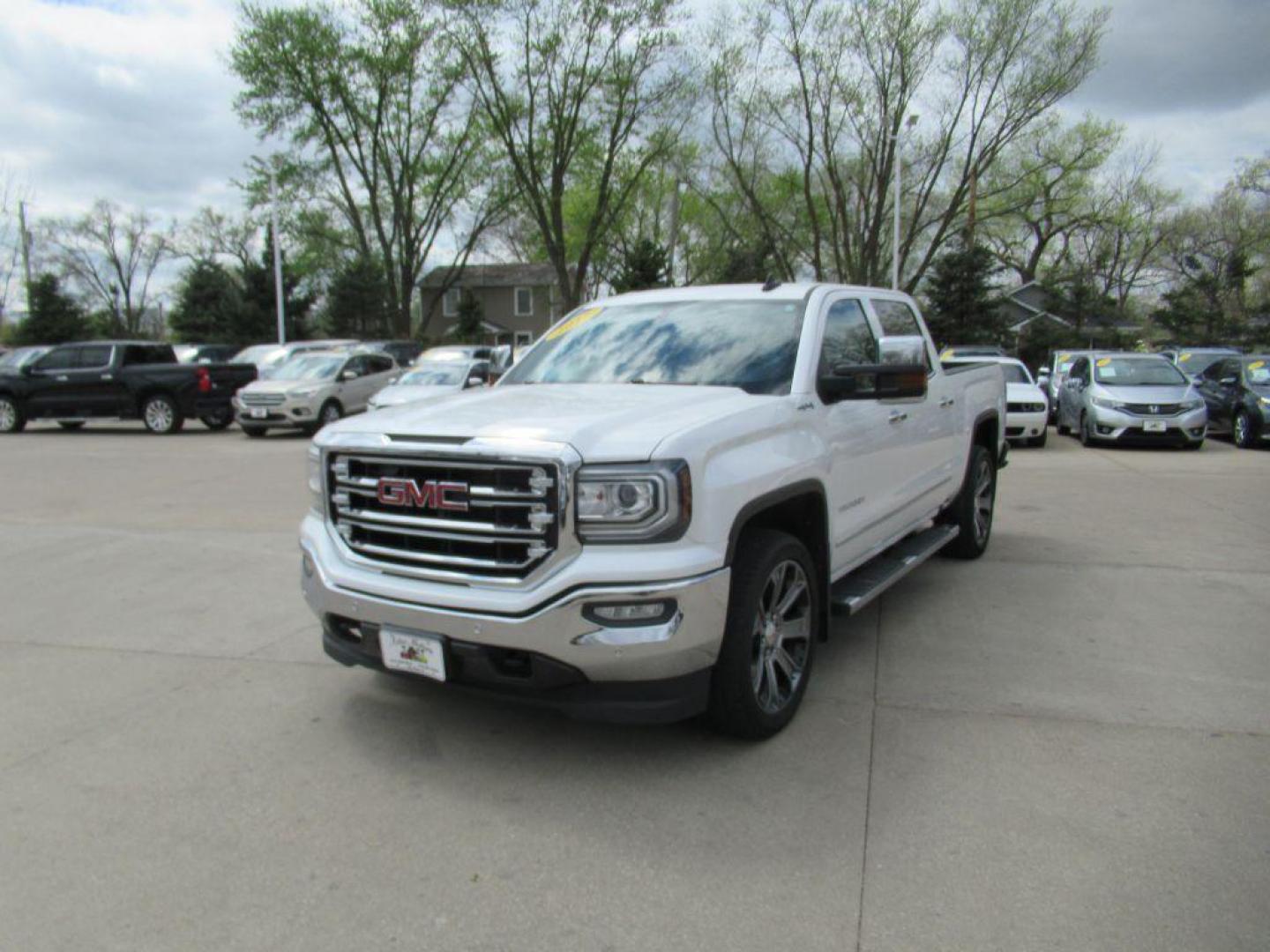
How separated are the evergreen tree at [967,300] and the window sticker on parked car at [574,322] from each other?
2756cm

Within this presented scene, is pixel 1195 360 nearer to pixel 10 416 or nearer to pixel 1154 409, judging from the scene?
pixel 1154 409

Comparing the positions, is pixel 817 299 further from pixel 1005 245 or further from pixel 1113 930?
pixel 1005 245

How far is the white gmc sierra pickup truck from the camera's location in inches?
125

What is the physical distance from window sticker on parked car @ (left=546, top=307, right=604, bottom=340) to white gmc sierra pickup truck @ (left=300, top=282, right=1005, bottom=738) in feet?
1.50

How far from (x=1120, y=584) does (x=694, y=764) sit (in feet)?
13.2

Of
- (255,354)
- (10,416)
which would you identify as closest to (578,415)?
(10,416)

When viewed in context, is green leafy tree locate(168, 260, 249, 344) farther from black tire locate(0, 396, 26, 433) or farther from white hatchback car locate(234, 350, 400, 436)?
white hatchback car locate(234, 350, 400, 436)

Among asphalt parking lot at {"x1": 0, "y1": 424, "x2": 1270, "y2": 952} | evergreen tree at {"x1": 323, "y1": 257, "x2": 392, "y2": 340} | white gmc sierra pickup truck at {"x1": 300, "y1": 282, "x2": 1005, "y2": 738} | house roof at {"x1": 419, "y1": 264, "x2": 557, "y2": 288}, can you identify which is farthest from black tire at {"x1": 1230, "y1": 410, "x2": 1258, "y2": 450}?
house roof at {"x1": 419, "y1": 264, "x2": 557, "y2": 288}

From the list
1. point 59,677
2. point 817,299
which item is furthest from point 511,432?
point 59,677

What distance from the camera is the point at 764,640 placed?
145 inches

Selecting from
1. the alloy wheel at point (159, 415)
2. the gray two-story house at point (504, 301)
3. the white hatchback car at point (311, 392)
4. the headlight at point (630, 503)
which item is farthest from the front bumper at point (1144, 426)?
the gray two-story house at point (504, 301)

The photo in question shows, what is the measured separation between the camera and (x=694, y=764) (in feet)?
11.7

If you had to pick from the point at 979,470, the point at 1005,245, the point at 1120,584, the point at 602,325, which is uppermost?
the point at 1005,245

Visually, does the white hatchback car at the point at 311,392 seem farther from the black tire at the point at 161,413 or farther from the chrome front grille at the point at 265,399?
the black tire at the point at 161,413
